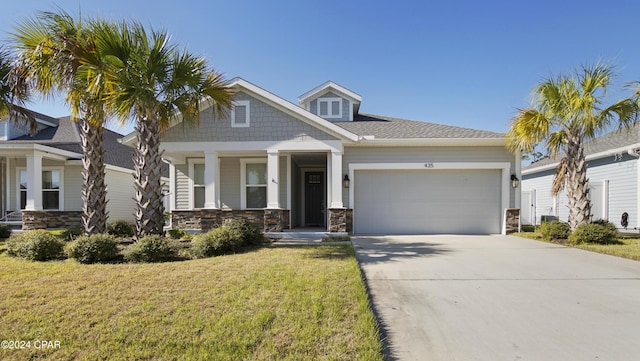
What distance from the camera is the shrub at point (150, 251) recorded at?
20.5 feet

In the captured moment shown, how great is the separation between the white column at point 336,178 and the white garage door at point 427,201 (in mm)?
1138

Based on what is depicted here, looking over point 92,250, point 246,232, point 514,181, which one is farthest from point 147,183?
point 514,181

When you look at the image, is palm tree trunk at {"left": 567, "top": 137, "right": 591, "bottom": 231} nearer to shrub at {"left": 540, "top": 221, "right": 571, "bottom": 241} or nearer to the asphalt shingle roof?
shrub at {"left": 540, "top": 221, "right": 571, "bottom": 241}

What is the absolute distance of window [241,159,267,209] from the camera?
12086mm

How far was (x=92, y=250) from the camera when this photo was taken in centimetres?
620

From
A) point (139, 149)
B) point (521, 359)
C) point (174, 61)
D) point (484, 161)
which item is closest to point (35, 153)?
point (139, 149)

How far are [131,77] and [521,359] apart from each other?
829cm

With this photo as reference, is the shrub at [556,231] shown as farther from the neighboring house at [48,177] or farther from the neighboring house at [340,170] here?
the neighboring house at [48,177]

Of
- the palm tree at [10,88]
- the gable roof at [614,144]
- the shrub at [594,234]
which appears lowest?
the shrub at [594,234]

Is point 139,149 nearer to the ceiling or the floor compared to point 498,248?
nearer to the ceiling

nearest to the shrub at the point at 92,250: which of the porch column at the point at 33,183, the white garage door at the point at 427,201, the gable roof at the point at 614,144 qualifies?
the white garage door at the point at 427,201

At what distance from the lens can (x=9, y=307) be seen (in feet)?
12.3

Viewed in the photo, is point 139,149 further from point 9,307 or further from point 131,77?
point 9,307

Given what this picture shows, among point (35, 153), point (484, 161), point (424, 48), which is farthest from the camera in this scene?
point (424, 48)
